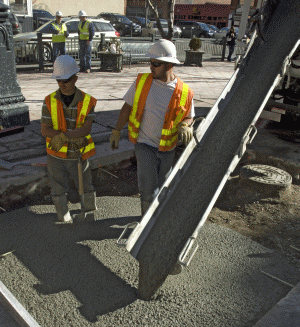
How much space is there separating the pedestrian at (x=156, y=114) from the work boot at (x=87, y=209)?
668mm

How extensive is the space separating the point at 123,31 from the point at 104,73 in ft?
62.4

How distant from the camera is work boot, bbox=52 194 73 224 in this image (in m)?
4.06

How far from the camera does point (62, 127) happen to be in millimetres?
3865

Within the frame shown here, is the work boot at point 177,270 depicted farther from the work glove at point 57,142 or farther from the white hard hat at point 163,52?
the white hard hat at point 163,52

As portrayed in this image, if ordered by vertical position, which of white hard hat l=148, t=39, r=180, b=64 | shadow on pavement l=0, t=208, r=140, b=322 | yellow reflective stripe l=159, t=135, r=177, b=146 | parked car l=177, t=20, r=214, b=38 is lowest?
parked car l=177, t=20, r=214, b=38

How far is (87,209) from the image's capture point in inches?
167

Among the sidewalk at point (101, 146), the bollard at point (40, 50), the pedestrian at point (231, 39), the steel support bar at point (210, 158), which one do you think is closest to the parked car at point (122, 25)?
the pedestrian at point (231, 39)

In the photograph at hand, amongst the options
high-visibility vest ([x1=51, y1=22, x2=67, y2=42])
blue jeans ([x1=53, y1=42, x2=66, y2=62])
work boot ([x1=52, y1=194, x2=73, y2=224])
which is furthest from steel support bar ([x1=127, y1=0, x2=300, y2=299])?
blue jeans ([x1=53, y1=42, x2=66, y2=62])

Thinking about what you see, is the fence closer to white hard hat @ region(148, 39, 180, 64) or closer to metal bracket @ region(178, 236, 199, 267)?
white hard hat @ region(148, 39, 180, 64)

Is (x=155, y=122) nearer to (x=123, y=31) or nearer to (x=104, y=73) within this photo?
(x=104, y=73)

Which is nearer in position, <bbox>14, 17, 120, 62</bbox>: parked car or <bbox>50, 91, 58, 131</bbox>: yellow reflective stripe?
<bbox>50, 91, 58, 131</bbox>: yellow reflective stripe

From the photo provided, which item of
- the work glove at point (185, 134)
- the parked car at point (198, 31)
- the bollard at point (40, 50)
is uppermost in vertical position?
the work glove at point (185, 134)

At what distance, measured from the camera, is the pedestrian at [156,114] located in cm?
361

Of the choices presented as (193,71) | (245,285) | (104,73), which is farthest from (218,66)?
(245,285)
